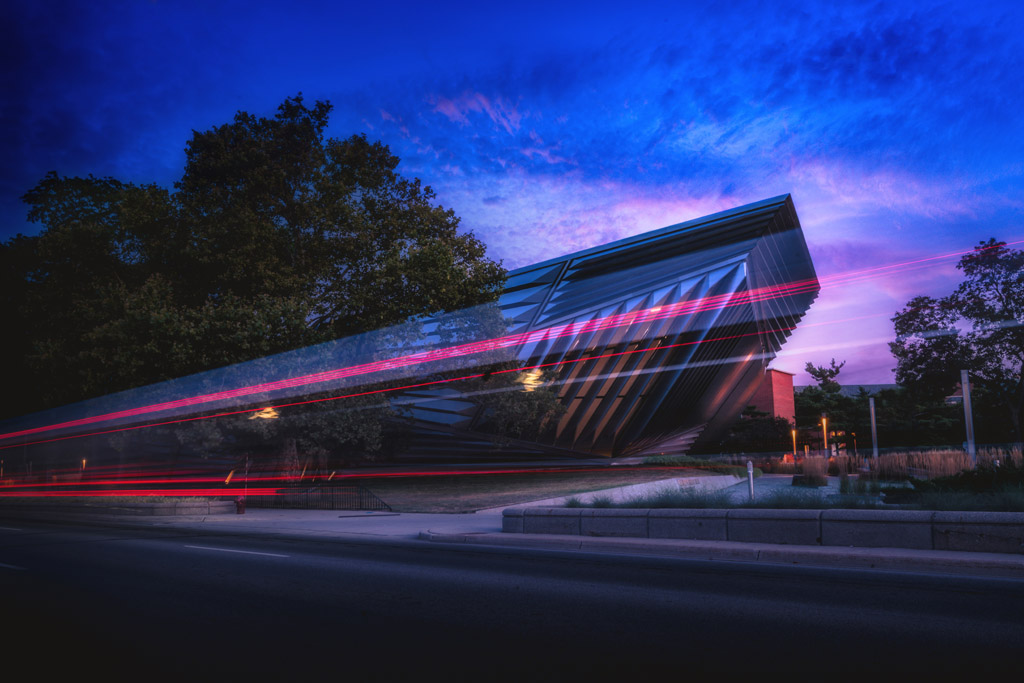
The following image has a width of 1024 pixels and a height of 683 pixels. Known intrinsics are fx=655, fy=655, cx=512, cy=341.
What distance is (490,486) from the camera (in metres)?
29.4

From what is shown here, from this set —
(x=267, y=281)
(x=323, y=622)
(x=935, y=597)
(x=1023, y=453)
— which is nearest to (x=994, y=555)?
(x=935, y=597)

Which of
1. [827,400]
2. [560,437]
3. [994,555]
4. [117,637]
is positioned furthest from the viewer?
[827,400]

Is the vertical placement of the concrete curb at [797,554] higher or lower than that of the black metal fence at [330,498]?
higher

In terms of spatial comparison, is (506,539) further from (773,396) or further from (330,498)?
(773,396)

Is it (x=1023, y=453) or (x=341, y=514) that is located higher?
(x=1023, y=453)

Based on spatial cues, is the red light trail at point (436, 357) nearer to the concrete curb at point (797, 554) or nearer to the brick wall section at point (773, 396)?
the concrete curb at point (797, 554)

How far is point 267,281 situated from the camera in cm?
2312

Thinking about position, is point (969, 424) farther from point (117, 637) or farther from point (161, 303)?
point (161, 303)

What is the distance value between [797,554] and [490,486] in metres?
21.1

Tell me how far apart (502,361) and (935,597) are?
53.2 feet

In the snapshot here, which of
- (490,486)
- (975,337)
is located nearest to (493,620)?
(490,486)

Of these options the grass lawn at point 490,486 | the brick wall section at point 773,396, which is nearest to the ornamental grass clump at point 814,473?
the grass lawn at point 490,486

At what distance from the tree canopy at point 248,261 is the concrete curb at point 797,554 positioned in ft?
37.1

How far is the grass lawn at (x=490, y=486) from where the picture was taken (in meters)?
23.0
